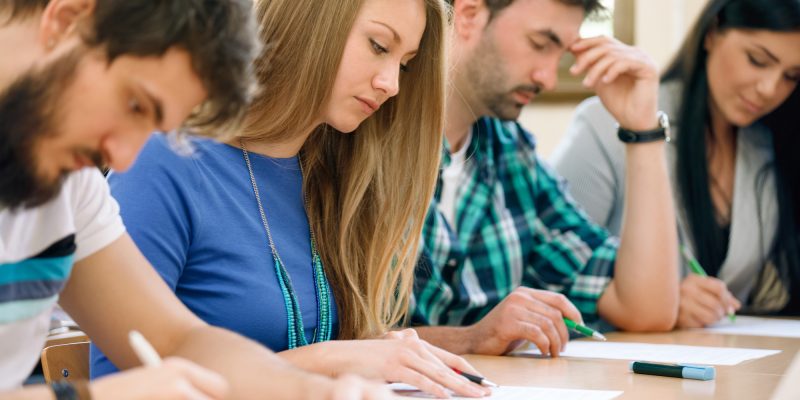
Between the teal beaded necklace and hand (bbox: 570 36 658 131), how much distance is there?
878 millimetres

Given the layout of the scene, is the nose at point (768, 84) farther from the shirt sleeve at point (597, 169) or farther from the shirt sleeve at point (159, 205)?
the shirt sleeve at point (159, 205)

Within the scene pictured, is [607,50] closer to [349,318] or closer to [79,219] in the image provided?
[349,318]

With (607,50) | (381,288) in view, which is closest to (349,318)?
(381,288)

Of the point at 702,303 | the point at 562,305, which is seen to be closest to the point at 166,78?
the point at 562,305

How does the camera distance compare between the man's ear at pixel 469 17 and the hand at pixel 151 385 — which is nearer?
the hand at pixel 151 385

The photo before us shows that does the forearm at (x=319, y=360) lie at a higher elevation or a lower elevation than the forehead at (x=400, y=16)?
lower

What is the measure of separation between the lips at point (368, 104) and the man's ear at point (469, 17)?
0.80m

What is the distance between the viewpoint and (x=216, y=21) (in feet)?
2.93

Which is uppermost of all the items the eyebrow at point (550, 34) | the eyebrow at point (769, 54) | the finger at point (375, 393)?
the eyebrow at point (550, 34)

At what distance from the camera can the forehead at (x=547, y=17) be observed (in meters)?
2.20

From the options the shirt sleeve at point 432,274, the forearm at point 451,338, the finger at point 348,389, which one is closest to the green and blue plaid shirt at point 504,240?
the shirt sleeve at point 432,274

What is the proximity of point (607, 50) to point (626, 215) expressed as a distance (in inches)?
14.1

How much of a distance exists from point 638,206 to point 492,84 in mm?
401

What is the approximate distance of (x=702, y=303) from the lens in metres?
2.17
